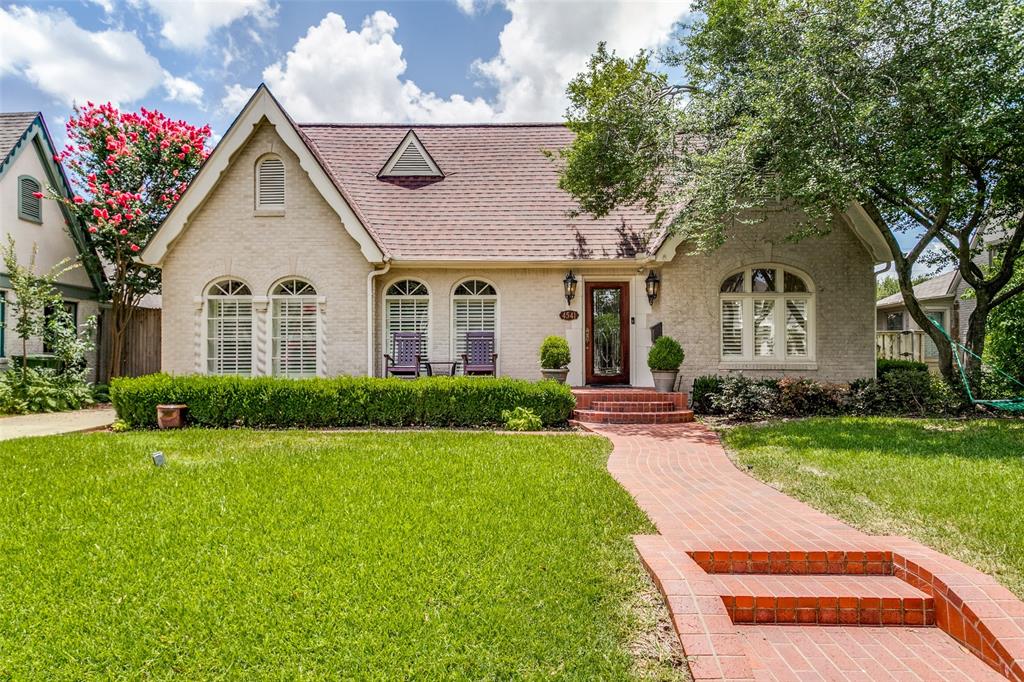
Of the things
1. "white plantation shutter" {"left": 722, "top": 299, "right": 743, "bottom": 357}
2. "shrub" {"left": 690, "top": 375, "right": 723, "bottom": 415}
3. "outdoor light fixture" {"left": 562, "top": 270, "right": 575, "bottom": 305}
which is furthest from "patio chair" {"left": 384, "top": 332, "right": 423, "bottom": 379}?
"white plantation shutter" {"left": 722, "top": 299, "right": 743, "bottom": 357}

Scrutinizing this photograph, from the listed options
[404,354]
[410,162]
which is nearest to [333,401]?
[404,354]

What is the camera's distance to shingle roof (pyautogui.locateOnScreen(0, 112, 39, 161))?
13835 millimetres

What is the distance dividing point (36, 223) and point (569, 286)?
1535 centimetres

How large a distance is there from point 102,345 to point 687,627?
64.6 ft

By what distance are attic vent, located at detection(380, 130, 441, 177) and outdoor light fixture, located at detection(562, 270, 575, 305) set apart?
5359 mm

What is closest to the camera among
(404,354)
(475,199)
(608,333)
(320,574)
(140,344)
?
(320,574)

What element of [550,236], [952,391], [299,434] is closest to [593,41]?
[550,236]

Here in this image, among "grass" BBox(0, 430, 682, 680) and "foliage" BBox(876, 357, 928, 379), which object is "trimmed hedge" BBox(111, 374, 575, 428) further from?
"foliage" BBox(876, 357, 928, 379)

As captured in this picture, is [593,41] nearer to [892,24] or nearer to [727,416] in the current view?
[892,24]

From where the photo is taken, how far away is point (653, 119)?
10.5 metres

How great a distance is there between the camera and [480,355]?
40.4ft

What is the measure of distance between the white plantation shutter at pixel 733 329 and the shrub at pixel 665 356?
6.49ft

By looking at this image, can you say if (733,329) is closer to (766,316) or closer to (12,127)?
(766,316)

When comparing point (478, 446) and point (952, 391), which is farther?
point (952, 391)
